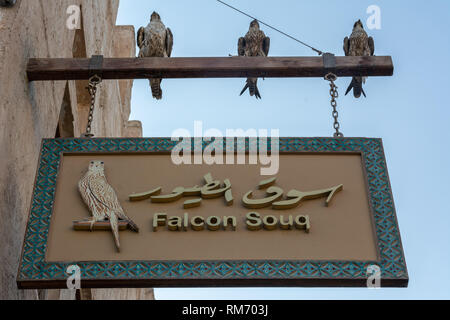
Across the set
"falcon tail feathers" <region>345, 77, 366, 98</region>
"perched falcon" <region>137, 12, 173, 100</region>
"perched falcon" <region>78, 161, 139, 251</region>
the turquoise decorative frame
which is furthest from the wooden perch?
"falcon tail feathers" <region>345, 77, 366, 98</region>

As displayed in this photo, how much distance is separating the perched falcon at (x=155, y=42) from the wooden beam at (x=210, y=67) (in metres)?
0.38

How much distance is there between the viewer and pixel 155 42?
5.52 metres

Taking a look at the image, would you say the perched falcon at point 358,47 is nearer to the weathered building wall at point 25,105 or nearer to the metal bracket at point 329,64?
the metal bracket at point 329,64

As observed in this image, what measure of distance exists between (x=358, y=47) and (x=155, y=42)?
1527mm

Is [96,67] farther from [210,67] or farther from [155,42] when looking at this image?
[155,42]

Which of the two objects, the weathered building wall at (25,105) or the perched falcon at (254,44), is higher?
the perched falcon at (254,44)

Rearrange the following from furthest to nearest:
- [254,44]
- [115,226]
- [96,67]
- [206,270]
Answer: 1. [254,44]
2. [96,67]
3. [115,226]
4. [206,270]

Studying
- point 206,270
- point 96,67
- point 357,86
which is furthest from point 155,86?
point 206,270

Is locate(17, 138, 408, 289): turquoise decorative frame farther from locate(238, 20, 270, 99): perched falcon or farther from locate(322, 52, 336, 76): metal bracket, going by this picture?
locate(238, 20, 270, 99): perched falcon

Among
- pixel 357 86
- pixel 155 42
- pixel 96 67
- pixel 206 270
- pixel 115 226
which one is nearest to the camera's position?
pixel 206 270

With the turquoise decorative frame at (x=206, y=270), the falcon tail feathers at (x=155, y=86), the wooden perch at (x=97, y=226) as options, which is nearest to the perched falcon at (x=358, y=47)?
the falcon tail feathers at (x=155, y=86)

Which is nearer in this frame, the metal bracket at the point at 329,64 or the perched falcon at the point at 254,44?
the metal bracket at the point at 329,64

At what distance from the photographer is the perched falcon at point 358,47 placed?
524 cm
